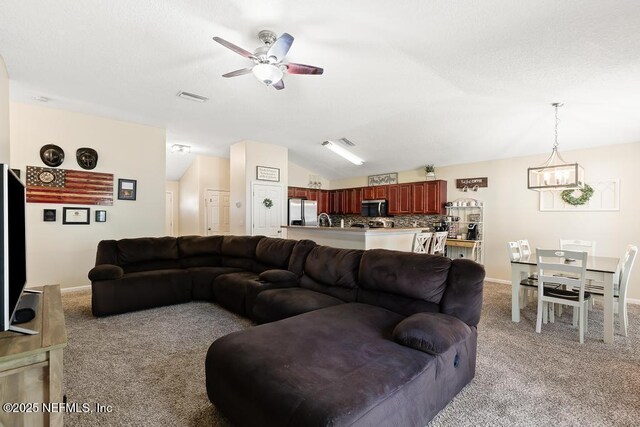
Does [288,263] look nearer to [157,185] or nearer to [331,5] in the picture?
[331,5]

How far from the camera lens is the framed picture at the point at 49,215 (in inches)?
181

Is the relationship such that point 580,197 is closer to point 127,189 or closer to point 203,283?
point 203,283

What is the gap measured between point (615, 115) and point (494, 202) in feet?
7.81

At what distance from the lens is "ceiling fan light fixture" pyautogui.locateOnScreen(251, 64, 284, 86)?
276 centimetres

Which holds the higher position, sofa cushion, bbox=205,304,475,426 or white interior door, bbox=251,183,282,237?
white interior door, bbox=251,183,282,237

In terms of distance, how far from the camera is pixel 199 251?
469 centimetres

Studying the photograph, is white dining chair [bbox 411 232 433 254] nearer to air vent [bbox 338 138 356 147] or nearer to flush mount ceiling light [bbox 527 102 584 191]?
flush mount ceiling light [bbox 527 102 584 191]

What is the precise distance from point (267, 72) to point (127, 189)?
160 inches

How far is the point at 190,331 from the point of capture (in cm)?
315

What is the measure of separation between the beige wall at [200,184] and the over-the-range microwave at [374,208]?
13.2 ft

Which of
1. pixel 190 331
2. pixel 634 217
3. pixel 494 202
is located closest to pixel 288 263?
pixel 190 331

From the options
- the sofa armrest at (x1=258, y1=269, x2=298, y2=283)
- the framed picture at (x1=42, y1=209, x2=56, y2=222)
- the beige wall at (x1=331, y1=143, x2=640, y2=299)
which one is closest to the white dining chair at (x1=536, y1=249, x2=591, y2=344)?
the beige wall at (x1=331, y1=143, x2=640, y2=299)

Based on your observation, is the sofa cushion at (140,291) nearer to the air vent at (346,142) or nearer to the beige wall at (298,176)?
the air vent at (346,142)

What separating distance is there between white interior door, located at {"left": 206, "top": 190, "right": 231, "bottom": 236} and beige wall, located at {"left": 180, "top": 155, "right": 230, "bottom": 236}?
0.14 meters
